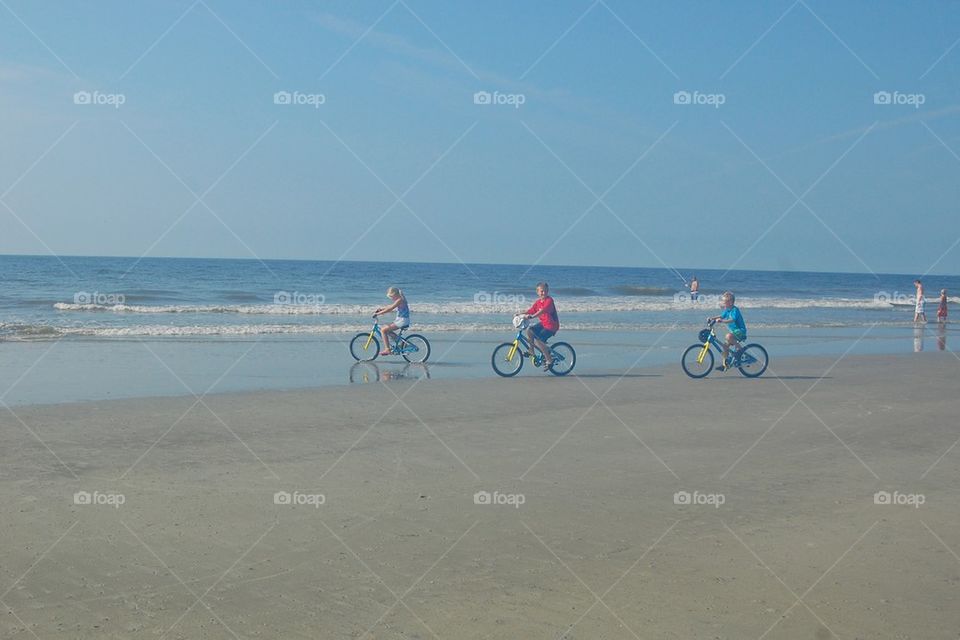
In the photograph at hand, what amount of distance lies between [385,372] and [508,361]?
2.30 metres

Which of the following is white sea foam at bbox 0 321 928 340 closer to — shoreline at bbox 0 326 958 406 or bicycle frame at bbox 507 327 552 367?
shoreline at bbox 0 326 958 406

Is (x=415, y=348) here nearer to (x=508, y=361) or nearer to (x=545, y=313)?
(x=508, y=361)

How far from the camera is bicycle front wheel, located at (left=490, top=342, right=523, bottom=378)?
17181 mm

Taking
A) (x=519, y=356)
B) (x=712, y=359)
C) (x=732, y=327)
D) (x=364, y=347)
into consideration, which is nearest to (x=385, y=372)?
(x=364, y=347)

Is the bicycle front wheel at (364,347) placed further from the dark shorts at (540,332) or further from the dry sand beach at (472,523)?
the dry sand beach at (472,523)

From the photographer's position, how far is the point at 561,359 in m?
17.2

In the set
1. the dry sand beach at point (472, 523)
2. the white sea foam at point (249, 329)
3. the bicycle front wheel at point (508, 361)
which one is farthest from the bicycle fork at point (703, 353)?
the white sea foam at point (249, 329)

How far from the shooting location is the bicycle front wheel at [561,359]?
1723 centimetres

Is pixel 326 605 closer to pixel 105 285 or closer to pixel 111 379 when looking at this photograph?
pixel 111 379

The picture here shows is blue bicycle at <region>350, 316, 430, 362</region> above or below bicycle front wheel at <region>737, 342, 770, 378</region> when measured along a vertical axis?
above

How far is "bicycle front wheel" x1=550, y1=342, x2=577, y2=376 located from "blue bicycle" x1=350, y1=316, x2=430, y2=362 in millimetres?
3131

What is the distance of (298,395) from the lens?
13.7 meters

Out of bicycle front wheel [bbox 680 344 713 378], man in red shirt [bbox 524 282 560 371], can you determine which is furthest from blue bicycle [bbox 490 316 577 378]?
bicycle front wheel [bbox 680 344 713 378]

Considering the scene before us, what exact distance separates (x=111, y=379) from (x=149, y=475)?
7.68 metres
